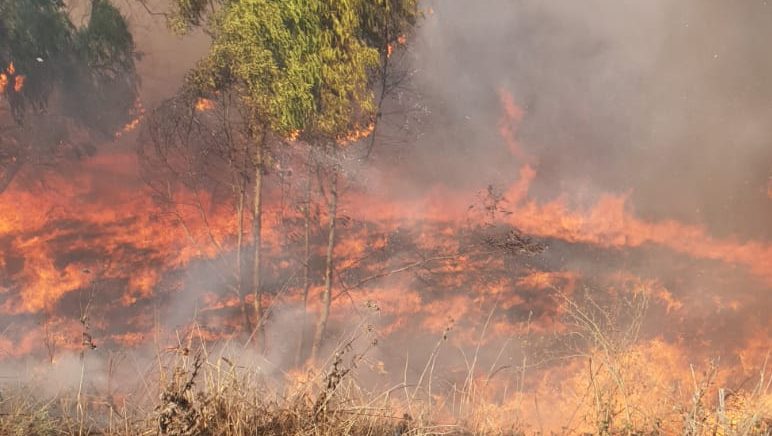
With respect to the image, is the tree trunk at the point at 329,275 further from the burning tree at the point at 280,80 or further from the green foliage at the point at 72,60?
the green foliage at the point at 72,60

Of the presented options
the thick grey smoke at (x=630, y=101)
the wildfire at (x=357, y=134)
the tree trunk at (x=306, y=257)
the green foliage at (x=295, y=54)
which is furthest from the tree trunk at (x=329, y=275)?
the thick grey smoke at (x=630, y=101)

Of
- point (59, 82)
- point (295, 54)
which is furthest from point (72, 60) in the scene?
point (295, 54)

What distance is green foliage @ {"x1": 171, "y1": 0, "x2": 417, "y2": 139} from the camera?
7.19 meters

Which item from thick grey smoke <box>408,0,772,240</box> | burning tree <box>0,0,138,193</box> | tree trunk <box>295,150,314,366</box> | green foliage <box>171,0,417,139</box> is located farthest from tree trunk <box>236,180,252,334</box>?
thick grey smoke <box>408,0,772,240</box>

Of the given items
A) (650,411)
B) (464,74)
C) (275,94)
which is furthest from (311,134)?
(650,411)

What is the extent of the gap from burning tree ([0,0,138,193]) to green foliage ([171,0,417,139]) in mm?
2473

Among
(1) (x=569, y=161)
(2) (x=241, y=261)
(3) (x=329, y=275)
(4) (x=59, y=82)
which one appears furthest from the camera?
(1) (x=569, y=161)

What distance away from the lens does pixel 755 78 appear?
38.0ft

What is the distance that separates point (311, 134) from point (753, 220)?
1082cm

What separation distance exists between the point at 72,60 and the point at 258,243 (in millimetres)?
5482

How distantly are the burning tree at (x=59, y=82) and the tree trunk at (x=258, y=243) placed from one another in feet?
11.4

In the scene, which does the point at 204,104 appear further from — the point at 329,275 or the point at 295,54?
the point at 329,275

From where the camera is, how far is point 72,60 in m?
9.82

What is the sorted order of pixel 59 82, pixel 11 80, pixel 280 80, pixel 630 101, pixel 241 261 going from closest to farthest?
1. pixel 280 80
2. pixel 11 80
3. pixel 241 261
4. pixel 59 82
5. pixel 630 101
